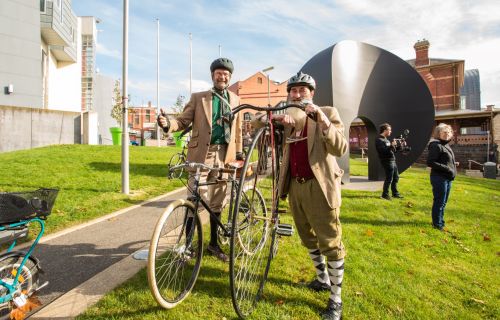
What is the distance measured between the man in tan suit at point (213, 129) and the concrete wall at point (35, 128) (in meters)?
15.0

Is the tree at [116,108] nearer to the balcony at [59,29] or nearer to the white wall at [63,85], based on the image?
the white wall at [63,85]

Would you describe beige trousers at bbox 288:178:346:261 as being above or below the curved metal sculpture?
below

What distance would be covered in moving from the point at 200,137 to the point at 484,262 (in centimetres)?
459

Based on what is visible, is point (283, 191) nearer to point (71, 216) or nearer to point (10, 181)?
point (71, 216)

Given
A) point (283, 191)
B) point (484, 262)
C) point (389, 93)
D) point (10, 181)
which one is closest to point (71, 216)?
point (10, 181)

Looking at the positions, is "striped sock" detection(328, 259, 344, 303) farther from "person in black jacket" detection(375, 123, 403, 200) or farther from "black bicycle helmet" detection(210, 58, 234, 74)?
"person in black jacket" detection(375, 123, 403, 200)

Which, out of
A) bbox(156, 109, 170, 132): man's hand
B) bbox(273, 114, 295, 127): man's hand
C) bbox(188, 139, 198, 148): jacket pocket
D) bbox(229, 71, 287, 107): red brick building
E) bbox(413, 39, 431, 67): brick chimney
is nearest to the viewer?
bbox(273, 114, 295, 127): man's hand

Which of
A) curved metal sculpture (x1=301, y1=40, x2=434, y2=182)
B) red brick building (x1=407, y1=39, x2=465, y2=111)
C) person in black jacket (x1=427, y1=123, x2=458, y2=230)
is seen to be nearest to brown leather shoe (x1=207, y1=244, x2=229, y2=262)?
person in black jacket (x1=427, y1=123, x2=458, y2=230)

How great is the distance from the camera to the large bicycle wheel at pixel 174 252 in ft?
8.15

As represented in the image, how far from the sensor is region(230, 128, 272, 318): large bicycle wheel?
258 centimetres

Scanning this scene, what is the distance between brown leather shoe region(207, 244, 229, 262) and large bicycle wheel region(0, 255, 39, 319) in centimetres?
188

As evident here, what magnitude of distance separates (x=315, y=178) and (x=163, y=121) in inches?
68.4

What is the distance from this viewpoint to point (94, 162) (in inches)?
440

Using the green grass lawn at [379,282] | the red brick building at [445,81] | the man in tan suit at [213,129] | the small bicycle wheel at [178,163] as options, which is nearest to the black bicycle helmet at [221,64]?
the man in tan suit at [213,129]
